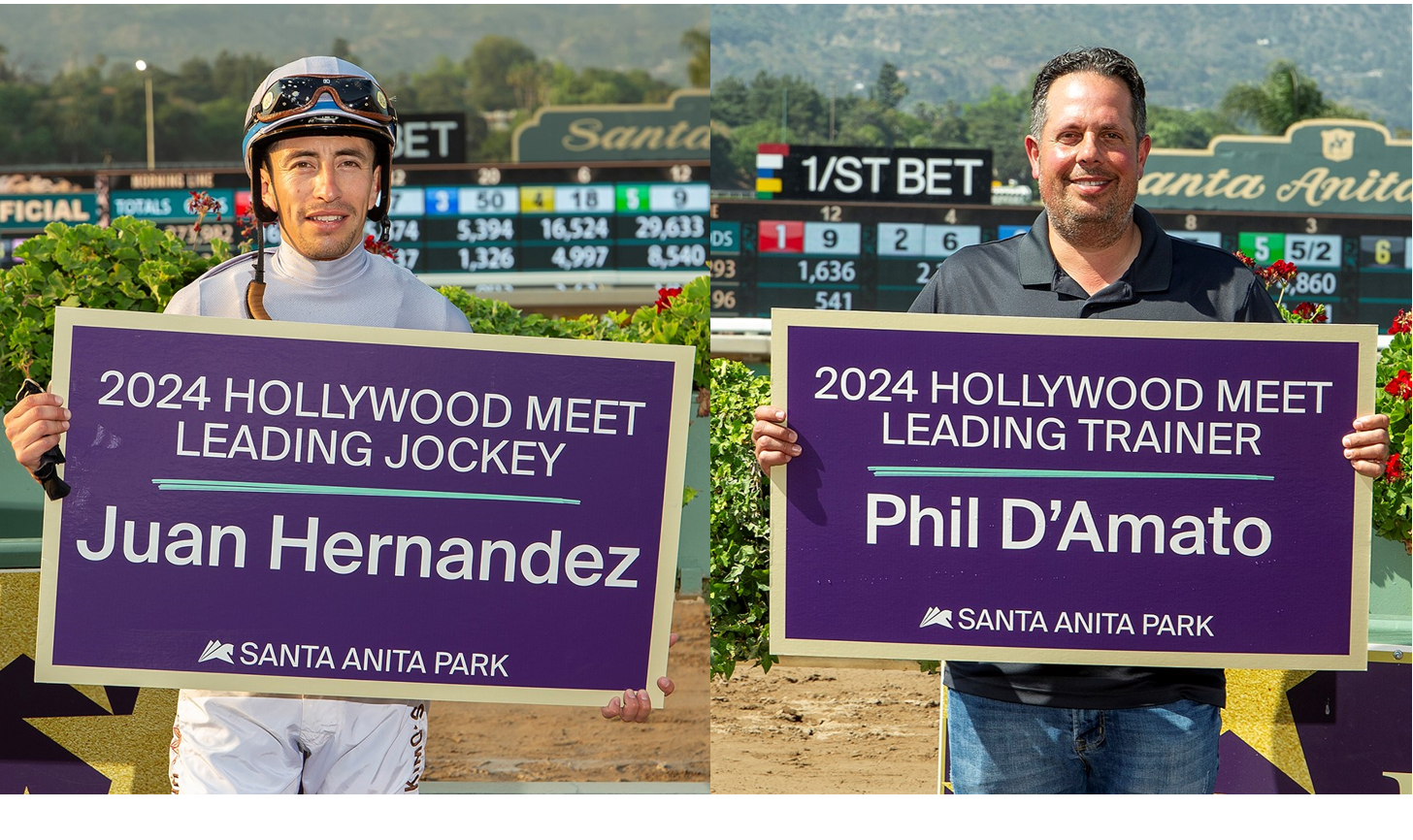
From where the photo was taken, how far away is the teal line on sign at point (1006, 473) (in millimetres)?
3037

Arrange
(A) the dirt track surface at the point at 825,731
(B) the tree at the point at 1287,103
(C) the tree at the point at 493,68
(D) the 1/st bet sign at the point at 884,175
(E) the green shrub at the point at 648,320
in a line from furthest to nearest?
(C) the tree at the point at 493,68, (B) the tree at the point at 1287,103, (D) the 1/st bet sign at the point at 884,175, (A) the dirt track surface at the point at 825,731, (E) the green shrub at the point at 648,320

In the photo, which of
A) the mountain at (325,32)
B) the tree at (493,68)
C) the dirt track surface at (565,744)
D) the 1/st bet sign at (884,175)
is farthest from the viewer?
the mountain at (325,32)

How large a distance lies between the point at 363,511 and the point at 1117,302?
1.61 m

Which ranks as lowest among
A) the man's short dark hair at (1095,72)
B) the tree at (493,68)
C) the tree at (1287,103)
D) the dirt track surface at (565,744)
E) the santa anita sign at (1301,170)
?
the dirt track surface at (565,744)

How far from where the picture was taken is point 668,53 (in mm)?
79812

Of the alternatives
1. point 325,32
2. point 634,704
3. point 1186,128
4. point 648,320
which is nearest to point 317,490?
point 634,704

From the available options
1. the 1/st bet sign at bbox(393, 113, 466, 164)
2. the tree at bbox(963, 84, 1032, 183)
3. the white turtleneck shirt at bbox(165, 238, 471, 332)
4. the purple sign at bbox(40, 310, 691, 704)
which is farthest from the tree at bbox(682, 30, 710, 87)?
the purple sign at bbox(40, 310, 691, 704)

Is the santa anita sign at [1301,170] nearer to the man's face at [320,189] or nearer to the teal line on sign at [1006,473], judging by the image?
the teal line on sign at [1006,473]

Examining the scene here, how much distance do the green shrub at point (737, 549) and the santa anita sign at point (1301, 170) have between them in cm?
930

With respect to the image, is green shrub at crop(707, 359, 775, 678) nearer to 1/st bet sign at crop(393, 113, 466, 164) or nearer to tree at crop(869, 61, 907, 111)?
1/st bet sign at crop(393, 113, 466, 164)

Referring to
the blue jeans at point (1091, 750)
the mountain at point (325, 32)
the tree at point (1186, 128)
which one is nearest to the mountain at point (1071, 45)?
the mountain at point (325, 32)

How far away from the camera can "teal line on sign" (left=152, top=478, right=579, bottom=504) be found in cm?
299

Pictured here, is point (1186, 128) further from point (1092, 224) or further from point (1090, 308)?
point (1092, 224)

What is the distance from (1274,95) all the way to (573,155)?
19588 millimetres
